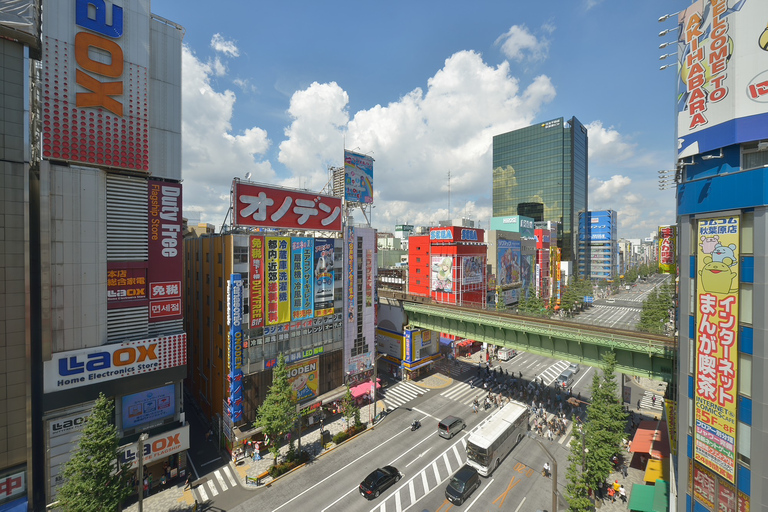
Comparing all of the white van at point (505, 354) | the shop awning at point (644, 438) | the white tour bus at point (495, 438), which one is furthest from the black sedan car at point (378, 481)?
the white van at point (505, 354)

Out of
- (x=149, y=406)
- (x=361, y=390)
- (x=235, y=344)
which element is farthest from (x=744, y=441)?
(x=149, y=406)

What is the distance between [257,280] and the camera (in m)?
31.7

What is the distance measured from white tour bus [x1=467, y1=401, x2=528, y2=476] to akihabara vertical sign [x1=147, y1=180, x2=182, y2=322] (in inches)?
1143

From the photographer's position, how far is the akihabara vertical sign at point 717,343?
581 inches

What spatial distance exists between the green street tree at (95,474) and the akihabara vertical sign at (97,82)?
18.1 metres

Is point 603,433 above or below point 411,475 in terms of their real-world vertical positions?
above

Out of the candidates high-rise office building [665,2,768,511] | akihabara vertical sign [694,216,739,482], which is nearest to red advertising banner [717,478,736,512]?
high-rise office building [665,2,768,511]

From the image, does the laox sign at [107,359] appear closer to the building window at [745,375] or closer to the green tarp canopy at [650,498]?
the building window at [745,375]

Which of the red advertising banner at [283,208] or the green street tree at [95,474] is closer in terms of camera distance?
the green street tree at [95,474]

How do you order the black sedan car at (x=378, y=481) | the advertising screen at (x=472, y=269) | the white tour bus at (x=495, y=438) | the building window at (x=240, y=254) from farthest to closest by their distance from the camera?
1. the advertising screen at (x=472, y=269)
2. the building window at (x=240, y=254)
3. the white tour bus at (x=495, y=438)
4. the black sedan car at (x=378, y=481)

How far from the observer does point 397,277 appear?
90812mm

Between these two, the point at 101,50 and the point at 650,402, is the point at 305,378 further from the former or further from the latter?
the point at 650,402

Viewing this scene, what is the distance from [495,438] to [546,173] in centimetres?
14106

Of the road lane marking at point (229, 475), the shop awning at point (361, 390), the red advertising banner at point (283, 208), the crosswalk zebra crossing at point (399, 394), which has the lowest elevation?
the crosswalk zebra crossing at point (399, 394)
